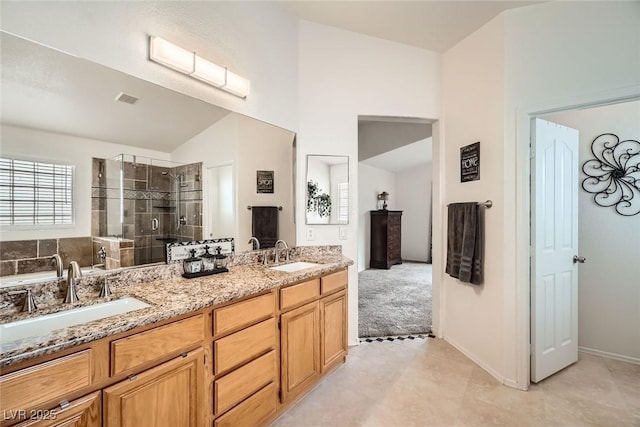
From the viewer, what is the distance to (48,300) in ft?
4.38

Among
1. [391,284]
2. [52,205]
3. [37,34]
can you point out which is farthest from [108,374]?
[391,284]

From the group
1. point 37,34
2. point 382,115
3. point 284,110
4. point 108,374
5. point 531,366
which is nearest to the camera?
point 108,374

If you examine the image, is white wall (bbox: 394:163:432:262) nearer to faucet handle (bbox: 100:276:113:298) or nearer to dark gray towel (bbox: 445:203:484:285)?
dark gray towel (bbox: 445:203:484:285)

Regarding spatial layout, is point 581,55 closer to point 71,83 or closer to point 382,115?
point 382,115

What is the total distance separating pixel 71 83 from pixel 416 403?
2.77 meters

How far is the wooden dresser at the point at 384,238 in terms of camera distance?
6848 mm

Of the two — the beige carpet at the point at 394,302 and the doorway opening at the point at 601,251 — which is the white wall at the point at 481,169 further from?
the beige carpet at the point at 394,302

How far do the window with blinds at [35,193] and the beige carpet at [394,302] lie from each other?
2745mm

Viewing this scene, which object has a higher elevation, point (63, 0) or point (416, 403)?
point (63, 0)

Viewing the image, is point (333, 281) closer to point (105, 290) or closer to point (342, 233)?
point (342, 233)

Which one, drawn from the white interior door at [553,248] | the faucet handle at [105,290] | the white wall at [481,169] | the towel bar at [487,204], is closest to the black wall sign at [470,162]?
the white wall at [481,169]

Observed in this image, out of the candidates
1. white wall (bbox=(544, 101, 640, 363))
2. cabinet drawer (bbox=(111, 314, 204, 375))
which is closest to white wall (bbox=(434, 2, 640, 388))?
white wall (bbox=(544, 101, 640, 363))

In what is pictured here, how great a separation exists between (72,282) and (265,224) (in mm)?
1373

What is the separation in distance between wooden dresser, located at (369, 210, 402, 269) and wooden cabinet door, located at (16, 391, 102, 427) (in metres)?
6.22
